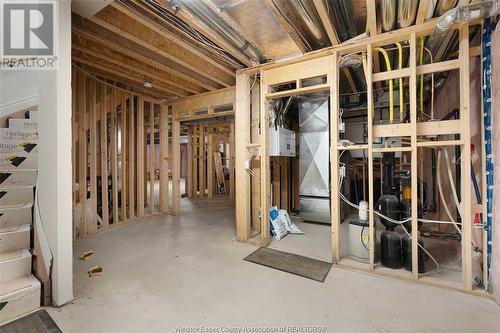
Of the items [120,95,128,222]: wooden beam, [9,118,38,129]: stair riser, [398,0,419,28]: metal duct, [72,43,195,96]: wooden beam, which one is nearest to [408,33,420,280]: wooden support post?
[398,0,419,28]: metal duct

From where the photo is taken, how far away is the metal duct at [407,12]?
2.08 metres

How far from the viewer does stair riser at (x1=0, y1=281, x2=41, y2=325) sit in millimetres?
1697

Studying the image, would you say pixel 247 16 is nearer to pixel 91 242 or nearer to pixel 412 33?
pixel 412 33

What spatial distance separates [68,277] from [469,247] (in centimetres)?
358

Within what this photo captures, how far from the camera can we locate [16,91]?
10.8 feet

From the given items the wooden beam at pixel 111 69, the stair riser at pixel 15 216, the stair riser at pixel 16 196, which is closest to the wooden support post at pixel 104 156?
the wooden beam at pixel 111 69

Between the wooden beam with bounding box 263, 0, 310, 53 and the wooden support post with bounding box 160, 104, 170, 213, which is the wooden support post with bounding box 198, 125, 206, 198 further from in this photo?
the wooden beam with bounding box 263, 0, 310, 53

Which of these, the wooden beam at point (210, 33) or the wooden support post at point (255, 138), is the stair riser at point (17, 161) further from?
the wooden support post at point (255, 138)

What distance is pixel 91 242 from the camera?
3.37 meters

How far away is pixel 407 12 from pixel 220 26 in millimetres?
1831

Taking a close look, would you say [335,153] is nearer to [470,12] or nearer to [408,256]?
[408,256]

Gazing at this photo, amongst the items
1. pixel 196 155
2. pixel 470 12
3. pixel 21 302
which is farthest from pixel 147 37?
pixel 196 155

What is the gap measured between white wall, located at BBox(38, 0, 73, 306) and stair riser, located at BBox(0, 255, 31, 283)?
320mm

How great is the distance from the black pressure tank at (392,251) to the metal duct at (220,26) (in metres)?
2.72
